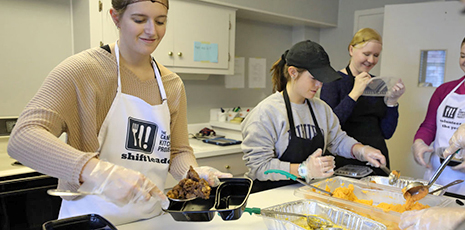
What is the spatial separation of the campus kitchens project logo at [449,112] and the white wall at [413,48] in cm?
93

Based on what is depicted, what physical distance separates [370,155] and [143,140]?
1.18 m

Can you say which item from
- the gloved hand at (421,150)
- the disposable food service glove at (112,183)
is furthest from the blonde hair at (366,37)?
the disposable food service glove at (112,183)

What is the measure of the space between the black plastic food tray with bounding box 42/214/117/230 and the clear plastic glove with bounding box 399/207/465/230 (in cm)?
84

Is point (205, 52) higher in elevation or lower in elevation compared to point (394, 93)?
higher

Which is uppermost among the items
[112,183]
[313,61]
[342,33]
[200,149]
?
[342,33]

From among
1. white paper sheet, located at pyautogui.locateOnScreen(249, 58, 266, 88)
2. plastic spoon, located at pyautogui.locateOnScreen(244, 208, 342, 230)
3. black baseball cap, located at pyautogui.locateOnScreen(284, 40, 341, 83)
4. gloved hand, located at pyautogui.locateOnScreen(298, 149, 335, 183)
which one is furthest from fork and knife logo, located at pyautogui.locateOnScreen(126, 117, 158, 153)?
white paper sheet, located at pyautogui.locateOnScreen(249, 58, 266, 88)

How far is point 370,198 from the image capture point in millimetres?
1452

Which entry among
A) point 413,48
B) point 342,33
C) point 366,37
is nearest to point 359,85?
point 366,37

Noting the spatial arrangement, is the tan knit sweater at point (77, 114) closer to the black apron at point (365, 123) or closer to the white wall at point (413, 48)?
the black apron at point (365, 123)

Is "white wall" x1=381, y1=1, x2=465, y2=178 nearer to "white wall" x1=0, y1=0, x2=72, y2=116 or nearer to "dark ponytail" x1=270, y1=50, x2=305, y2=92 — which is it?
"dark ponytail" x1=270, y1=50, x2=305, y2=92

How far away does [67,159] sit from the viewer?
88cm

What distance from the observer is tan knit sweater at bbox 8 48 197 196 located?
2.90ft

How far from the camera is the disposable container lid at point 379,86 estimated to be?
2.15m

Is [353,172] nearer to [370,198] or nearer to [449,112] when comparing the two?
[370,198]
